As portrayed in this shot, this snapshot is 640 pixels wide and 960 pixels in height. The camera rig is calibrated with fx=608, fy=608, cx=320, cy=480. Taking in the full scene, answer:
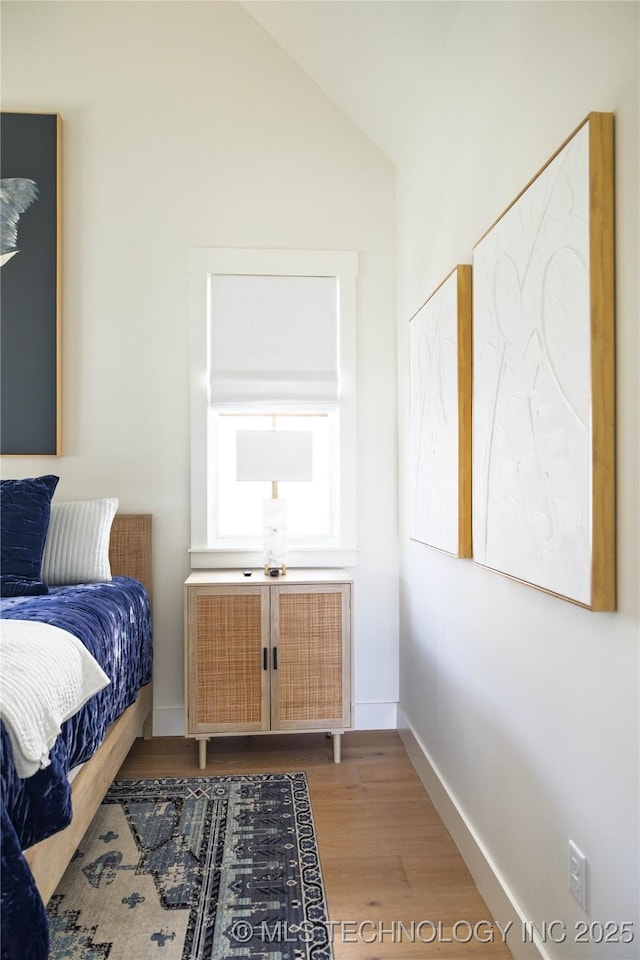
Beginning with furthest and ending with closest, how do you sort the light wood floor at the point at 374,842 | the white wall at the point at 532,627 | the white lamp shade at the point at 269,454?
the white lamp shade at the point at 269,454 < the light wood floor at the point at 374,842 < the white wall at the point at 532,627

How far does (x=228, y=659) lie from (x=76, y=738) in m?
0.98

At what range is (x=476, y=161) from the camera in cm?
188

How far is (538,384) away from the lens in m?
1.38

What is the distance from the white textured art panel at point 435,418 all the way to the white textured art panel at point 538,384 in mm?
203

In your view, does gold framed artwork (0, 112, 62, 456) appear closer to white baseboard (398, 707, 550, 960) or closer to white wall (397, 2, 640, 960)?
white wall (397, 2, 640, 960)

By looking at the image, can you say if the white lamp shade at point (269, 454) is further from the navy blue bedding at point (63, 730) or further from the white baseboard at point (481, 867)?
the white baseboard at point (481, 867)

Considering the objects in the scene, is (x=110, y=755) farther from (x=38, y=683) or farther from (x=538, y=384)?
(x=538, y=384)

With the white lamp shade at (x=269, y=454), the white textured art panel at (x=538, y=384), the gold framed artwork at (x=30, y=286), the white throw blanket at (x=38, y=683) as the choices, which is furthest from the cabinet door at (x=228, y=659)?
the white textured art panel at (x=538, y=384)

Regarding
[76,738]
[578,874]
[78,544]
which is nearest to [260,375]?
[78,544]

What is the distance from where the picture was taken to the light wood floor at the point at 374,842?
1.60 meters

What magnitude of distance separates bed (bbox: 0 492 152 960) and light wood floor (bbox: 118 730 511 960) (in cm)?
49

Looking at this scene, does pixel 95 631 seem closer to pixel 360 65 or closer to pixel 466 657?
pixel 466 657

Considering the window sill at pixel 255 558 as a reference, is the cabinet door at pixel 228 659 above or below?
below

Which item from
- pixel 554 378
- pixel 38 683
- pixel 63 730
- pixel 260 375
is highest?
pixel 260 375
